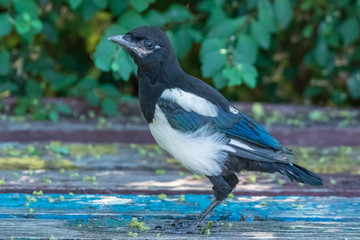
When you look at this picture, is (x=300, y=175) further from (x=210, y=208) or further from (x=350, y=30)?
(x=350, y=30)

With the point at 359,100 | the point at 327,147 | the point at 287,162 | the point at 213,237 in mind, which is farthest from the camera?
the point at 359,100

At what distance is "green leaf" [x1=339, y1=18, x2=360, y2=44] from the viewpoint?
4.54 metres

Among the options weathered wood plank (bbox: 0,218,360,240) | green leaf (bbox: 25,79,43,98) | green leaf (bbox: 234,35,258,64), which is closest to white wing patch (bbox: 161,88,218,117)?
weathered wood plank (bbox: 0,218,360,240)

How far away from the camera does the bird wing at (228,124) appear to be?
2662mm

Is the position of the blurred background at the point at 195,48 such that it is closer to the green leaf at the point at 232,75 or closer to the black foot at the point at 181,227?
the green leaf at the point at 232,75

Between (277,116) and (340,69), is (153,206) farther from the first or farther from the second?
(340,69)

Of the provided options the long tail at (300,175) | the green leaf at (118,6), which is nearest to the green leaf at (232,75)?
the green leaf at (118,6)

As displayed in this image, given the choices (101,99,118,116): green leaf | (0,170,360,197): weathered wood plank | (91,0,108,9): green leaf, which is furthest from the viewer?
(101,99,118,116): green leaf

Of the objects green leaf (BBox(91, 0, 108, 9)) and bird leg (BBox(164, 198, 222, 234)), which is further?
green leaf (BBox(91, 0, 108, 9))

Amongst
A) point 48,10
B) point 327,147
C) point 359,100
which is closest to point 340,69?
point 359,100

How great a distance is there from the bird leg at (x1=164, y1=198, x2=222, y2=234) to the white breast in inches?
5.9

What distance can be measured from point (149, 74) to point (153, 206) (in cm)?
58

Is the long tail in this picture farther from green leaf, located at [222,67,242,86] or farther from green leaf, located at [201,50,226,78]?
green leaf, located at [201,50,226,78]

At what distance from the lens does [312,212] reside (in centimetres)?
291
